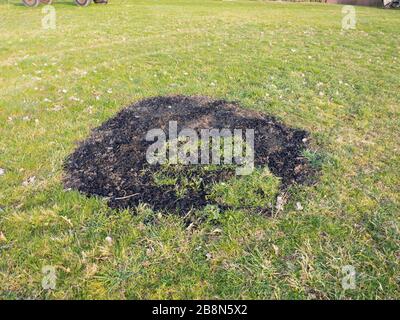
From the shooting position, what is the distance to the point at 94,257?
3.29m

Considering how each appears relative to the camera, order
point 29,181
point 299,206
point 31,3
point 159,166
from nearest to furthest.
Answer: point 299,206 < point 29,181 < point 159,166 < point 31,3

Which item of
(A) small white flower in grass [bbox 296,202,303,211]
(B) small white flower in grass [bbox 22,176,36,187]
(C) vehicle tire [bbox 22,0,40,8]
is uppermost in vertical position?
(C) vehicle tire [bbox 22,0,40,8]

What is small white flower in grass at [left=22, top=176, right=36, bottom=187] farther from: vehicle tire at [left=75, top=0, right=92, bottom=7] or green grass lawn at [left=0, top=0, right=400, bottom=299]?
vehicle tire at [left=75, top=0, right=92, bottom=7]

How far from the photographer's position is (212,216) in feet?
12.4

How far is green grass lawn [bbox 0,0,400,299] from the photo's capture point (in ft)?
10.2

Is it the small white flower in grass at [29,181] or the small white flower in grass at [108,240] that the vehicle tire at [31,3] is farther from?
the small white flower in grass at [108,240]

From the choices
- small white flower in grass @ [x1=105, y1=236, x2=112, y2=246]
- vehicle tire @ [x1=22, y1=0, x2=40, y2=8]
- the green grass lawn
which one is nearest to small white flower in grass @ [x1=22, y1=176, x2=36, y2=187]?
the green grass lawn

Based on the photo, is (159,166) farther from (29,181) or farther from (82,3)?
(82,3)

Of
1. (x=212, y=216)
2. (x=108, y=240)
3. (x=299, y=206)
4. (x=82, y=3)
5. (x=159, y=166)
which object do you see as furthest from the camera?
(x=82, y=3)

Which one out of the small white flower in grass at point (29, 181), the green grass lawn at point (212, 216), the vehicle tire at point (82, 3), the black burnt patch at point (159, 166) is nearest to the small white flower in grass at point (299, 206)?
the green grass lawn at point (212, 216)

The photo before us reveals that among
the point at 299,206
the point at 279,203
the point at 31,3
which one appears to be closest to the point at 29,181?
the point at 279,203

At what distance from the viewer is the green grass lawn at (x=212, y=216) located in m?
3.10

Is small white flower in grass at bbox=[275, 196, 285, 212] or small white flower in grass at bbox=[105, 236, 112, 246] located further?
small white flower in grass at bbox=[275, 196, 285, 212]

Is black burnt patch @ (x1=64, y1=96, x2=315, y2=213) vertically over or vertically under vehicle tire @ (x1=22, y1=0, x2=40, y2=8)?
under
